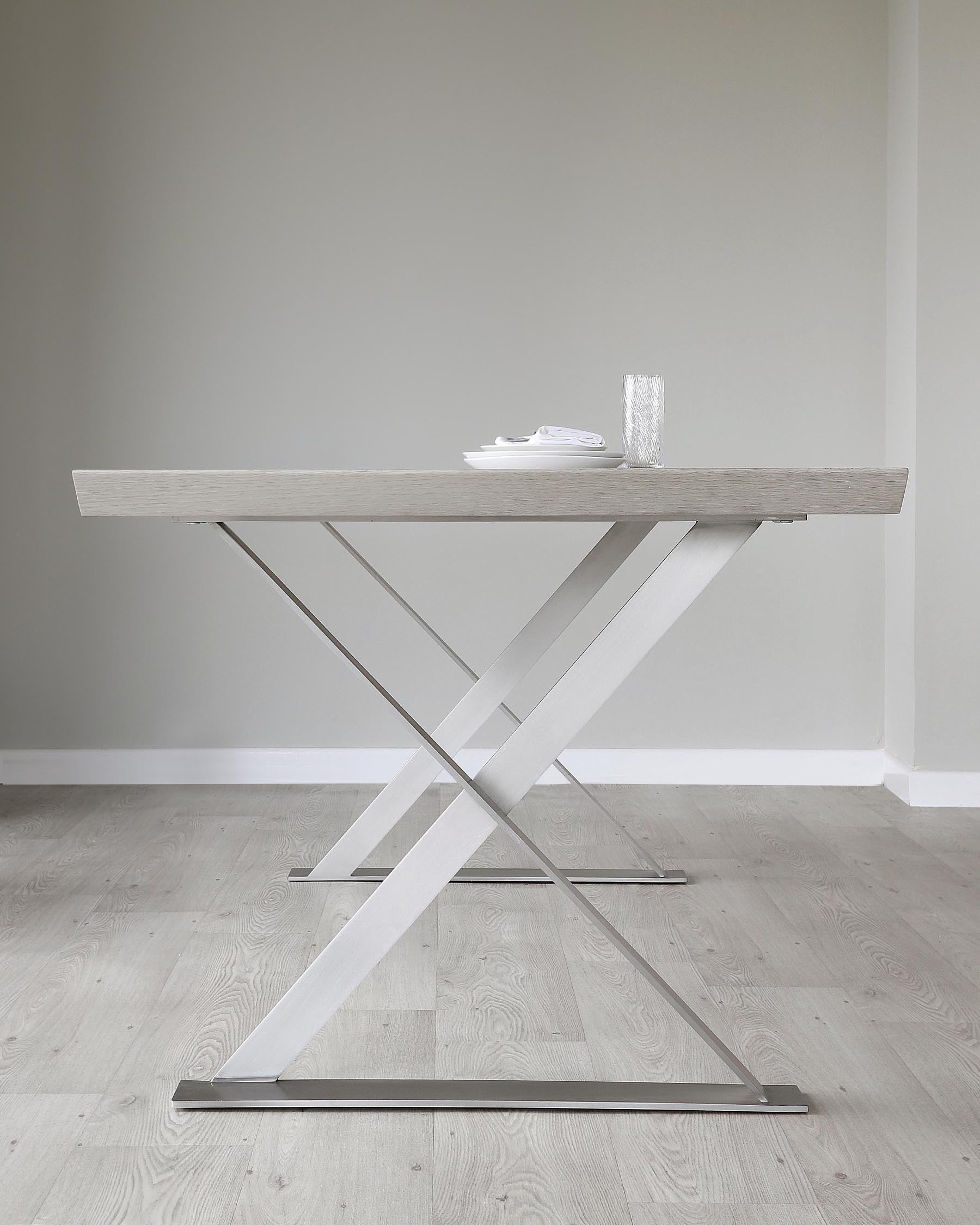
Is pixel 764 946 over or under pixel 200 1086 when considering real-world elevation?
under

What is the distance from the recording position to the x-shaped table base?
1.38m

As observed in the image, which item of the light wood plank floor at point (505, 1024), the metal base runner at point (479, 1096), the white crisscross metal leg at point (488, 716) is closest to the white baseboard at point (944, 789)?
the light wood plank floor at point (505, 1024)

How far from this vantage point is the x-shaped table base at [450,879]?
138 centimetres

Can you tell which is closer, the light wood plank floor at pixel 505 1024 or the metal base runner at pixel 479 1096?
the light wood plank floor at pixel 505 1024

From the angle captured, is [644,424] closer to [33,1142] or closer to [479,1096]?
[479,1096]

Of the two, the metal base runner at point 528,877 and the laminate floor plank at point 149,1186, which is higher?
the laminate floor plank at point 149,1186

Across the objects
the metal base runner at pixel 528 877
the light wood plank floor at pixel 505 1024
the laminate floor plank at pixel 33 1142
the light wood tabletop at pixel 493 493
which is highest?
the light wood tabletop at pixel 493 493

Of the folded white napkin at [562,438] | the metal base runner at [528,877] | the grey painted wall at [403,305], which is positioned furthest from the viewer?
the grey painted wall at [403,305]

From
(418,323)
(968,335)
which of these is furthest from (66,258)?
(968,335)

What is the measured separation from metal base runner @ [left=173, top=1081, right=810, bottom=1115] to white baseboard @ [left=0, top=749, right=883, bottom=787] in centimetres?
182

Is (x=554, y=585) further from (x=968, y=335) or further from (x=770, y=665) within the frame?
(x=968, y=335)

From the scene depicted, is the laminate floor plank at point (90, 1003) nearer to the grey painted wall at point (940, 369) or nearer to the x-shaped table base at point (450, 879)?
the x-shaped table base at point (450, 879)

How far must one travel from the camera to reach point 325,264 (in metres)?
3.30

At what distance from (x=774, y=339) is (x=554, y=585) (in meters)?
0.97
